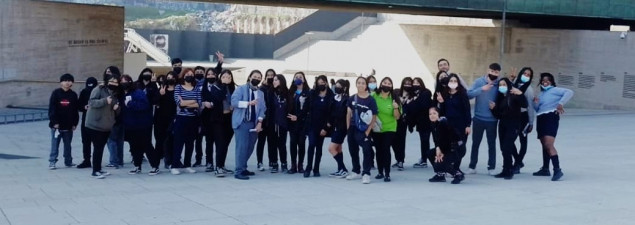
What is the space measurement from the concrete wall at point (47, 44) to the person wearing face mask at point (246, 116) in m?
13.0

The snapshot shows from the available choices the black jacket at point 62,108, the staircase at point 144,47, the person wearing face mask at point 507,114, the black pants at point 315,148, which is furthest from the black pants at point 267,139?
the staircase at point 144,47

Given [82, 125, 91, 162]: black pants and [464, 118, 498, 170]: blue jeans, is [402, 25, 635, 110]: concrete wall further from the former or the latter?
[82, 125, 91, 162]: black pants

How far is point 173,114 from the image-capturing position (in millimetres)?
12391

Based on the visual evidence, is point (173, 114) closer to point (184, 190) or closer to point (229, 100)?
point (229, 100)

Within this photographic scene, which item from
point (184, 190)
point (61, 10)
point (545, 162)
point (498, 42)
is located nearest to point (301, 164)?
point (184, 190)

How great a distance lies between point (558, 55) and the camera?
32.4 metres

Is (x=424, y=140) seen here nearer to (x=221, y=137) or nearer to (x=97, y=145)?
(x=221, y=137)

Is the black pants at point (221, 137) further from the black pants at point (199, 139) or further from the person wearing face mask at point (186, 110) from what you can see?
the person wearing face mask at point (186, 110)

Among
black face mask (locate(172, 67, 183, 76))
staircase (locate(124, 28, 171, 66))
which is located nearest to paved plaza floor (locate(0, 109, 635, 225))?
black face mask (locate(172, 67, 183, 76))

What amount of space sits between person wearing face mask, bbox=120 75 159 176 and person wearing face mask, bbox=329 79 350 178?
2.35m

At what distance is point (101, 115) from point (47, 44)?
543 inches

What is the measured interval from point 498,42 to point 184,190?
26.4 meters

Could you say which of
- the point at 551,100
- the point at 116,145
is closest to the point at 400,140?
the point at 551,100

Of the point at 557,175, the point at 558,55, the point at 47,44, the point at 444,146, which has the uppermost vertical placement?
the point at 558,55
